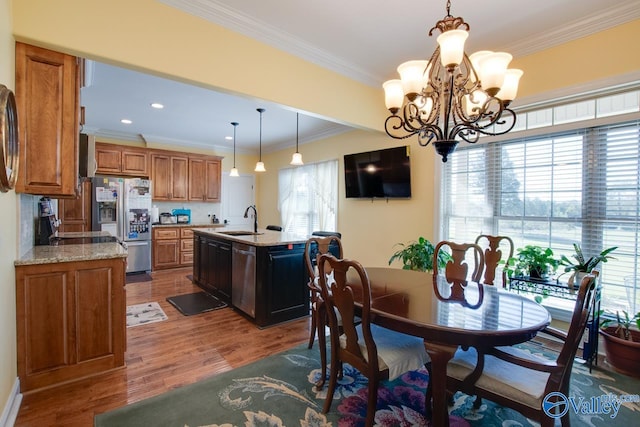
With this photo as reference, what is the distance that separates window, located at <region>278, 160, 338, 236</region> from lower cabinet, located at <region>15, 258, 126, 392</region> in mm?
3732

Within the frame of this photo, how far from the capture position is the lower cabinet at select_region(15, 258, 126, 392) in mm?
2072

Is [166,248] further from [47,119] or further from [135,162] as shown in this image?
[47,119]

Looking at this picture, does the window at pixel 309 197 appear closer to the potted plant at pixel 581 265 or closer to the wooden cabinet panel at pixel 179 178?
the wooden cabinet panel at pixel 179 178

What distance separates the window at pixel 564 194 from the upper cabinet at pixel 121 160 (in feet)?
18.7

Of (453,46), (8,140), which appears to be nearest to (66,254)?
(8,140)

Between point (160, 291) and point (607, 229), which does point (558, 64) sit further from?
point (160, 291)

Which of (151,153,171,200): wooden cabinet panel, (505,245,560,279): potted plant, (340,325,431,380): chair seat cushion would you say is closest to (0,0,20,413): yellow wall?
(340,325,431,380): chair seat cushion

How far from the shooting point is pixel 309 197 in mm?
6230

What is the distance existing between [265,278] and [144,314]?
162cm

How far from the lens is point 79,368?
2.26 metres

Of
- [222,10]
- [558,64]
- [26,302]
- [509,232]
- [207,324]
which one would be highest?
[222,10]

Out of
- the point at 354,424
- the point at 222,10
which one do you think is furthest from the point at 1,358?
the point at 222,10

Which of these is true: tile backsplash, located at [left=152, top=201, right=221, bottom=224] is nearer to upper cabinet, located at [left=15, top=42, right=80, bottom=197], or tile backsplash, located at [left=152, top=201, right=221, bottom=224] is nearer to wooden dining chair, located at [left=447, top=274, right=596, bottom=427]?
upper cabinet, located at [left=15, top=42, right=80, bottom=197]

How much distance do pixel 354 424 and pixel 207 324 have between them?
214cm
